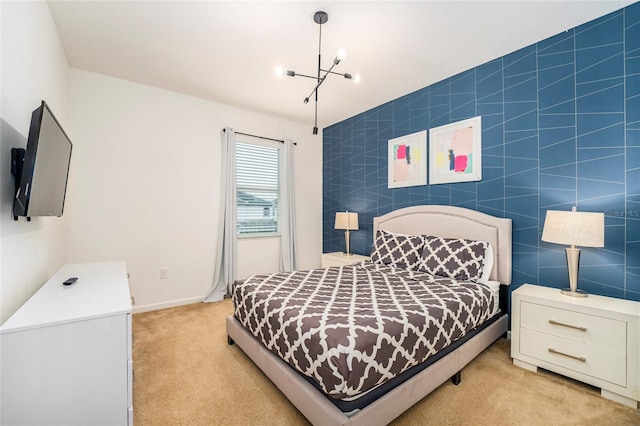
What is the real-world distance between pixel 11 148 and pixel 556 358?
11.5 ft

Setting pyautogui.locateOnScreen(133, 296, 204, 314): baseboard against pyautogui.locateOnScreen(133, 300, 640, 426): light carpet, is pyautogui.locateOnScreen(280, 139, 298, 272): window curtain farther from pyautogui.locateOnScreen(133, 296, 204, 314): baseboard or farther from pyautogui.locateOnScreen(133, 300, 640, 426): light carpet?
pyautogui.locateOnScreen(133, 300, 640, 426): light carpet

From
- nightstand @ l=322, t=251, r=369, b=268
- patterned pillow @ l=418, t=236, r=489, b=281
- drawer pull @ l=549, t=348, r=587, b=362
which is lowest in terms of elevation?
drawer pull @ l=549, t=348, r=587, b=362

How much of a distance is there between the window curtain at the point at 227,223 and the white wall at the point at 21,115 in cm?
171

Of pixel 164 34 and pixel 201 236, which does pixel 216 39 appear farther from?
pixel 201 236

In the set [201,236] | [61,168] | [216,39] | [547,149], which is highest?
[216,39]

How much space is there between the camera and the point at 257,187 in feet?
13.5

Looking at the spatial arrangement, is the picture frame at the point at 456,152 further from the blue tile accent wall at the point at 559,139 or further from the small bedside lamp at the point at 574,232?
the small bedside lamp at the point at 574,232

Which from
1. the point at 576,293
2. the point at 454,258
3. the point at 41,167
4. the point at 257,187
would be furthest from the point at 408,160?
the point at 41,167

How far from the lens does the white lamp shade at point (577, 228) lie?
189cm

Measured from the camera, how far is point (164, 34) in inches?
91.4

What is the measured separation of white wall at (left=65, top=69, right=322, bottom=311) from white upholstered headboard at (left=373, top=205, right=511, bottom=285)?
2134 millimetres

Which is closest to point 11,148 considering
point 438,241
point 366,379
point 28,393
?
point 28,393

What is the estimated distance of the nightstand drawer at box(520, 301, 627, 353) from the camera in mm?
1733

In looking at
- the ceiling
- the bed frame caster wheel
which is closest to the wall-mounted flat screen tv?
the ceiling
